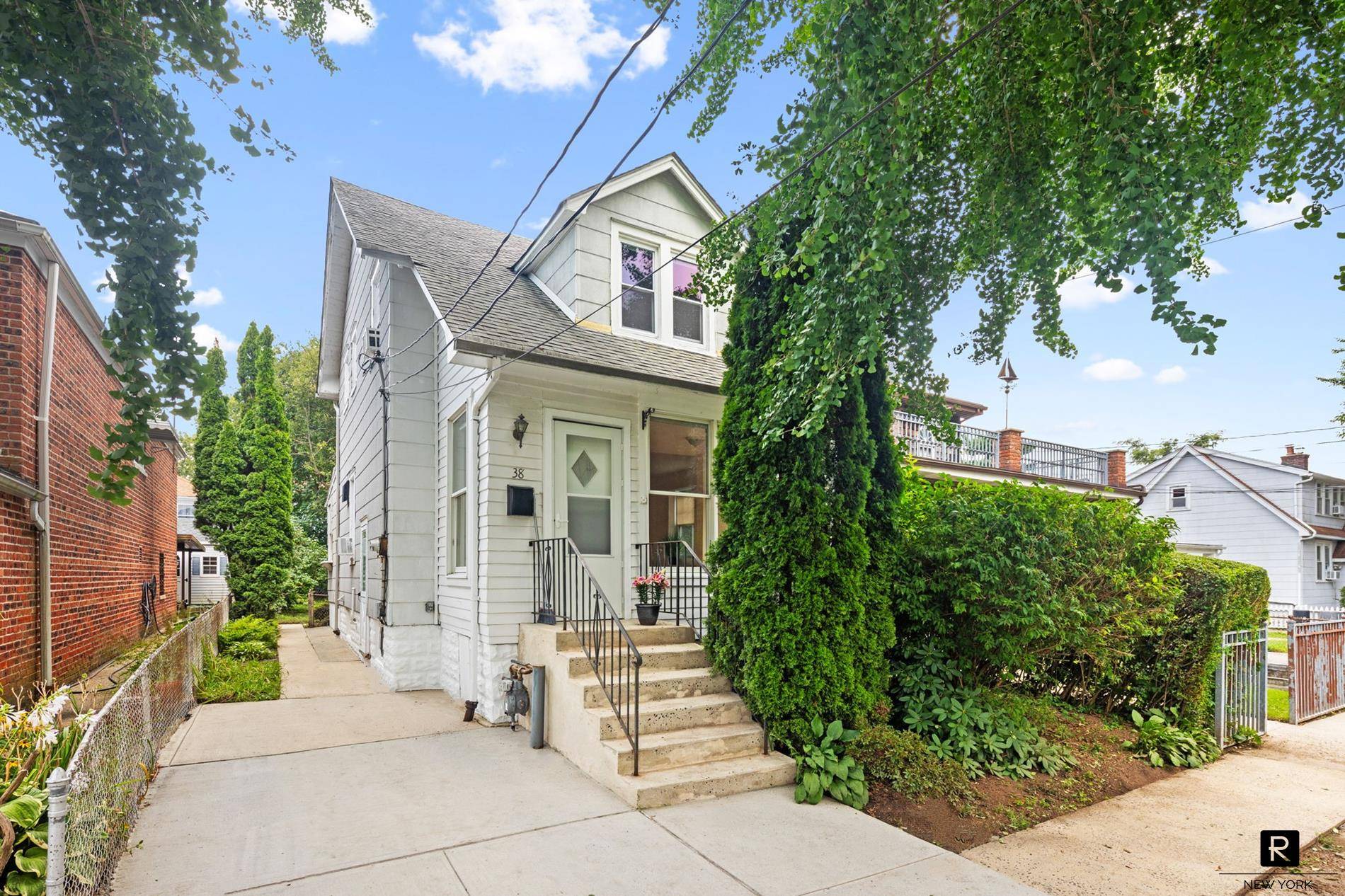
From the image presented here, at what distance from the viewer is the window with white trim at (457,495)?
7895mm

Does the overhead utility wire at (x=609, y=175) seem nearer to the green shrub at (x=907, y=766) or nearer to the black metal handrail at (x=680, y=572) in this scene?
the black metal handrail at (x=680, y=572)

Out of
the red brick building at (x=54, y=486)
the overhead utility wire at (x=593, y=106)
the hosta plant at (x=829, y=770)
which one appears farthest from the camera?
the red brick building at (x=54, y=486)

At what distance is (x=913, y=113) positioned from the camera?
3.42 meters

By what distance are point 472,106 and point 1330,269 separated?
26.1ft

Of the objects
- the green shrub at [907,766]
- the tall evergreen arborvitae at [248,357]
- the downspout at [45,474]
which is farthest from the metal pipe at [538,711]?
the tall evergreen arborvitae at [248,357]

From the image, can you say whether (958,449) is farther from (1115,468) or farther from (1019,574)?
(1019,574)

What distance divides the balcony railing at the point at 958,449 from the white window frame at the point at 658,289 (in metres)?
8.42

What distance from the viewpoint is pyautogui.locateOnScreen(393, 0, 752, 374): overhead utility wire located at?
11.1ft

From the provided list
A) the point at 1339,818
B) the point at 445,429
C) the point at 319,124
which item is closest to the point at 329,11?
the point at 319,124

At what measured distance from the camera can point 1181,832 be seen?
14.4 ft

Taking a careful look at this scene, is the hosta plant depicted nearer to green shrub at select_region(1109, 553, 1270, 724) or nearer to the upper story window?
green shrub at select_region(1109, 553, 1270, 724)

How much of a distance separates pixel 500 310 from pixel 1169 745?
7.45m

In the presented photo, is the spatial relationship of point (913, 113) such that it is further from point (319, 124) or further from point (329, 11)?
point (319, 124)

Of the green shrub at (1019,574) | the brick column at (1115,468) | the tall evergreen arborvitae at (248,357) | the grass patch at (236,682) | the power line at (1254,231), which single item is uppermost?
the tall evergreen arborvitae at (248,357)
